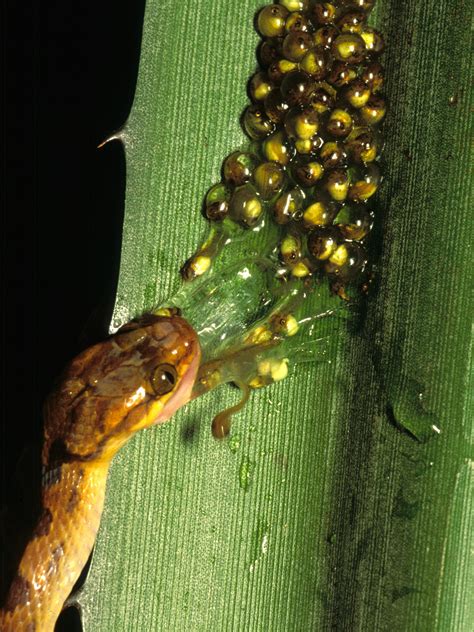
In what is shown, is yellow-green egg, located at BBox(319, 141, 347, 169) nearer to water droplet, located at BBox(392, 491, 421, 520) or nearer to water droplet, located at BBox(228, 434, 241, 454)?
water droplet, located at BBox(228, 434, 241, 454)

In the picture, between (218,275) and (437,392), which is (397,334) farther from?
(218,275)

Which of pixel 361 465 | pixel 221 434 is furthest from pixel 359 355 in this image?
pixel 221 434

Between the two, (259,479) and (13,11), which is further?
(13,11)

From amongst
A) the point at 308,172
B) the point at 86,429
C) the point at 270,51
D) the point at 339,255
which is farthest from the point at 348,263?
the point at 86,429

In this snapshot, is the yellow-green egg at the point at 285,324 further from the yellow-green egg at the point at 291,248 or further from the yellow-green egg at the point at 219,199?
the yellow-green egg at the point at 219,199

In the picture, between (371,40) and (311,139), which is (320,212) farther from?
(371,40)

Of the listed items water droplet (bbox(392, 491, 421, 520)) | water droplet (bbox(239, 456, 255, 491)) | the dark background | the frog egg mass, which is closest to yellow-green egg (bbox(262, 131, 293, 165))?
the frog egg mass
